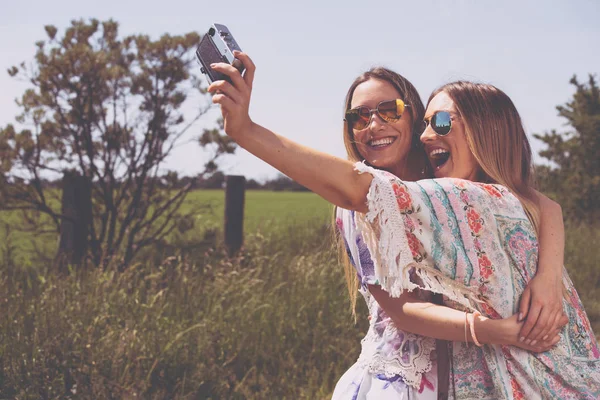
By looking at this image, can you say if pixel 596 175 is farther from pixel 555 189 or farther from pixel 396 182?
pixel 396 182

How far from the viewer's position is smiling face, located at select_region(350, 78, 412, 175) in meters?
2.47

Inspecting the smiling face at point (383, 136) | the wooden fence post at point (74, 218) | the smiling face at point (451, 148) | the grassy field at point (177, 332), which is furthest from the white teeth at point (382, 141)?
the wooden fence post at point (74, 218)

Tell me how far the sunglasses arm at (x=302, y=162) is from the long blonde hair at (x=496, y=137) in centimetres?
61

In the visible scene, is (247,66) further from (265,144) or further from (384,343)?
(384,343)

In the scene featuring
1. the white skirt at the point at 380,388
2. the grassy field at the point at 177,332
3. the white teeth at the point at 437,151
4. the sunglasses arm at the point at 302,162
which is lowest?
the grassy field at the point at 177,332

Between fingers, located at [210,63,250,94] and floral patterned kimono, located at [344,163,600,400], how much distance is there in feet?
1.17

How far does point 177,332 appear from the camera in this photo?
452 cm

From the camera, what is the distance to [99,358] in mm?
3916

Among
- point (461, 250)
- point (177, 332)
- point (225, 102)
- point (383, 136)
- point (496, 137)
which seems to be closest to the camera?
point (225, 102)

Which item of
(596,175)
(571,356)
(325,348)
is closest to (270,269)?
(325,348)

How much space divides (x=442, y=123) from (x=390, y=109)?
37 centimetres

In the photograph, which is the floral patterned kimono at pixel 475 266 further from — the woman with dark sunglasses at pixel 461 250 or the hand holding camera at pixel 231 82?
the hand holding camera at pixel 231 82

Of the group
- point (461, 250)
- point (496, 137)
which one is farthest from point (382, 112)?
point (461, 250)

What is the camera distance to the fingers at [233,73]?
1.57m
